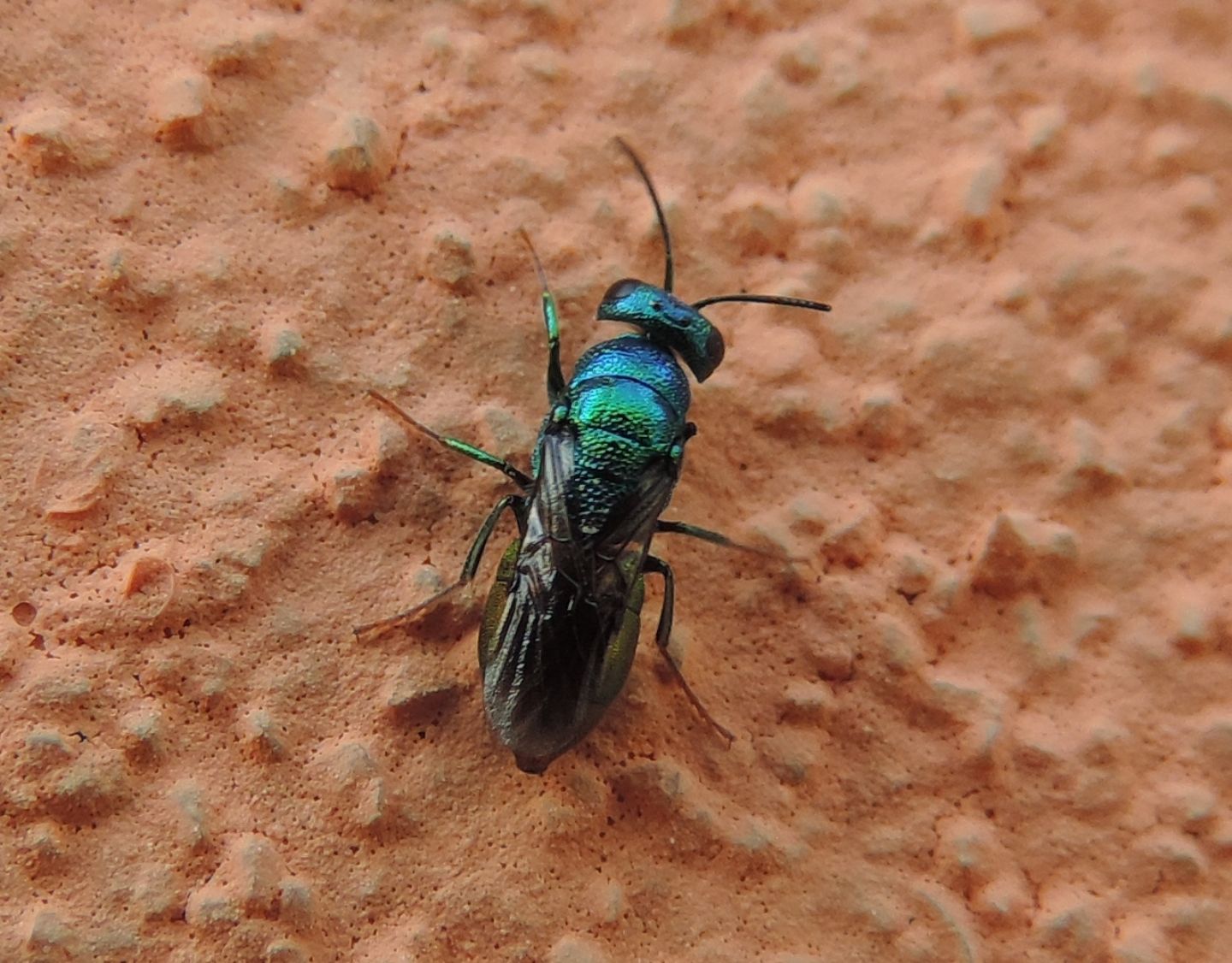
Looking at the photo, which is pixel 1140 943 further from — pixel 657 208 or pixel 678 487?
pixel 657 208

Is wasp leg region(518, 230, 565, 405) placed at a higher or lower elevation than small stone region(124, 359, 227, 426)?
lower

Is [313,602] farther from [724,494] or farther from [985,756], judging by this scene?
[985,756]

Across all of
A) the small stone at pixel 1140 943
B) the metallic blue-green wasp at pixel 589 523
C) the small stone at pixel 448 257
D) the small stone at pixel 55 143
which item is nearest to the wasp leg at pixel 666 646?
the metallic blue-green wasp at pixel 589 523

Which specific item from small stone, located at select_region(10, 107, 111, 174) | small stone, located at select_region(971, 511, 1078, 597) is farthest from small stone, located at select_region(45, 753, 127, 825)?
small stone, located at select_region(971, 511, 1078, 597)

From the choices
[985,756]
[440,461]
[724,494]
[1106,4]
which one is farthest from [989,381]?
[440,461]

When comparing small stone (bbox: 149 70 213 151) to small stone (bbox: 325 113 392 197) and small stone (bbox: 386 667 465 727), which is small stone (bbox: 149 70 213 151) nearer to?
small stone (bbox: 325 113 392 197)

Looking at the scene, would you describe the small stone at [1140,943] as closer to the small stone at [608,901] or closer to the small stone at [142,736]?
the small stone at [608,901]
